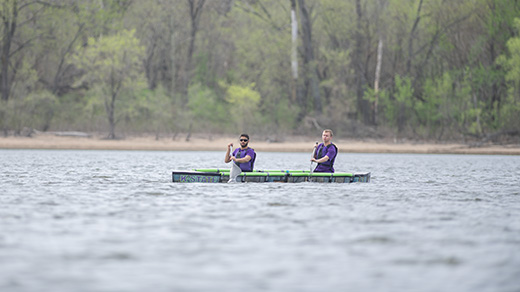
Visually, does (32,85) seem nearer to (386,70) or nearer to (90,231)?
(386,70)

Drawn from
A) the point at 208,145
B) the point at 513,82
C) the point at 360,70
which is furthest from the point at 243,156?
the point at 360,70

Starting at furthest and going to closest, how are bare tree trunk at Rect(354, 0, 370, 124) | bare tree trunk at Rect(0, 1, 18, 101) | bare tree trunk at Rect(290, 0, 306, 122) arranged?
1. bare tree trunk at Rect(354, 0, 370, 124)
2. bare tree trunk at Rect(290, 0, 306, 122)
3. bare tree trunk at Rect(0, 1, 18, 101)

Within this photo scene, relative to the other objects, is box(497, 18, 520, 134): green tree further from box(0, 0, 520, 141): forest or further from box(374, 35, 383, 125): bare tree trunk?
box(374, 35, 383, 125): bare tree trunk

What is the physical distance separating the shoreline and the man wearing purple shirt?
22.6 meters

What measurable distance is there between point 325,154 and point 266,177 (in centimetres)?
181

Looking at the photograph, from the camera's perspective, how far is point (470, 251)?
30.1 ft

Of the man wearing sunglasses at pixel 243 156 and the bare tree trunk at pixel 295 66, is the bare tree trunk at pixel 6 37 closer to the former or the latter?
the bare tree trunk at pixel 295 66

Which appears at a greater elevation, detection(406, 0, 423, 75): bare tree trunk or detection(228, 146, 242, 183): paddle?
detection(406, 0, 423, 75): bare tree trunk

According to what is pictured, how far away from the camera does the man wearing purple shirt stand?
1877 centimetres

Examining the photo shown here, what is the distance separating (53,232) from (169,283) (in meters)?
3.89

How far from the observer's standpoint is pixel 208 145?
142 ft

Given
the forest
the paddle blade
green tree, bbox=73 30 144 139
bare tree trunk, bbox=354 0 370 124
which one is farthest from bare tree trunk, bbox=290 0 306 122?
the paddle blade

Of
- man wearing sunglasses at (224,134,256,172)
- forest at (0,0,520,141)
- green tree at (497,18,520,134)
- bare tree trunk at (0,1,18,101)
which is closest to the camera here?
man wearing sunglasses at (224,134,256,172)

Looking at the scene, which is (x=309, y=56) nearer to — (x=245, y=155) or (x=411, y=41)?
(x=411, y=41)
